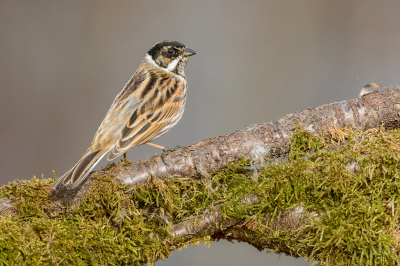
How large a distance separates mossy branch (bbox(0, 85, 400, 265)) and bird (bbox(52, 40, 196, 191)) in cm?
17

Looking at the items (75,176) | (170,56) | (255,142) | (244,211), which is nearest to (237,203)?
(244,211)

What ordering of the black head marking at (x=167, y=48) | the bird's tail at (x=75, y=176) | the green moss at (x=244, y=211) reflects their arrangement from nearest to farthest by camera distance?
1. the green moss at (x=244, y=211)
2. the bird's tail at (x=75, y=176)
3. the black head marking at (x=167, y=48)

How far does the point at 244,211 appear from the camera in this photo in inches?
76.9

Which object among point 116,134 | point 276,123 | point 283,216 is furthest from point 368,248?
point 116,134

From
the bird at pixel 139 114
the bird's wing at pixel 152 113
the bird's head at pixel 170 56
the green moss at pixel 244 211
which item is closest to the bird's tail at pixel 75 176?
the bird at pixel 139 114

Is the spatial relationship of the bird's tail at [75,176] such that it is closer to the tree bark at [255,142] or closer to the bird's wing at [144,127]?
the tree bark at [255,142]

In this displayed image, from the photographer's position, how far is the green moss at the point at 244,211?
5.52 feet

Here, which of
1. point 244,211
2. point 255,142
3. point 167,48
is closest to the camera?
point 244,211

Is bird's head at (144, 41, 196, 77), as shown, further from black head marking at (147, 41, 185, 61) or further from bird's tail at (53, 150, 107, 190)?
bird's tail at (53, 150, 107, 190)

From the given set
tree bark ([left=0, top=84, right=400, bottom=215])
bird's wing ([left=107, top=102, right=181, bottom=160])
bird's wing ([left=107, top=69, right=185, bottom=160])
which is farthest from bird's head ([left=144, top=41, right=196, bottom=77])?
tree bark ([left=0, top=84, right=400, bottom=215])

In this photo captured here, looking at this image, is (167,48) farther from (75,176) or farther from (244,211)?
(244,211)

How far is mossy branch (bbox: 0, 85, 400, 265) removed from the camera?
1.71m

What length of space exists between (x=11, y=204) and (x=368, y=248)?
205cm

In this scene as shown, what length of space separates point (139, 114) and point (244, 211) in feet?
4.25
